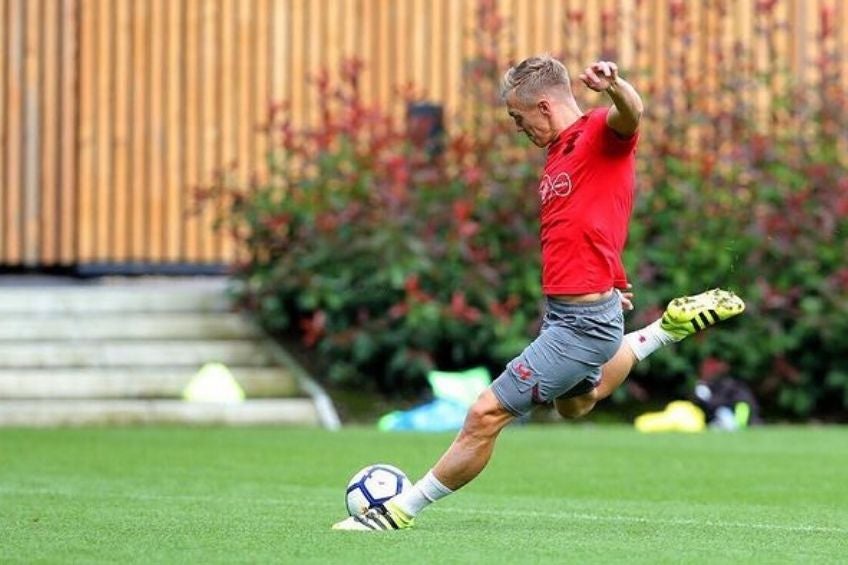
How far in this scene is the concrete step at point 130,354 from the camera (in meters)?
16.2

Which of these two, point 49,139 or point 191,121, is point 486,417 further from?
point 49,139

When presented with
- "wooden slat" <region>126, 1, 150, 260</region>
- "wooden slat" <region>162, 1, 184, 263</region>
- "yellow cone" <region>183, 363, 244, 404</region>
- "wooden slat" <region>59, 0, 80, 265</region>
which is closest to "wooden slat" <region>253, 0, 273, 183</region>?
"wooden slat" <region>162, 1, 184, 263</region>

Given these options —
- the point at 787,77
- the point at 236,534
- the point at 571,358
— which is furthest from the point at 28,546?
the point at 787,77

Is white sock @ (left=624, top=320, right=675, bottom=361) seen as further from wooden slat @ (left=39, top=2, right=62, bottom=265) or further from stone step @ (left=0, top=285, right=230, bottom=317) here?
wooden slat @ (left=39, top=2, right=62, bottom=265)

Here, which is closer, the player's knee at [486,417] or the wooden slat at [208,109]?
the player's knee at [486,417]

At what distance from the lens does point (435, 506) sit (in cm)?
964

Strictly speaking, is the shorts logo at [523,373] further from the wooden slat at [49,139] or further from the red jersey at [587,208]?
the wooden slat at [49,139]

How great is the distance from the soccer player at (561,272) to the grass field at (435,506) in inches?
11.6

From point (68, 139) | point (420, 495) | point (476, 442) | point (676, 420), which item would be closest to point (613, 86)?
point (476, 442)

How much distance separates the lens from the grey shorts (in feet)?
26.5

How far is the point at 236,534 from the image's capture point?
26.2 feet

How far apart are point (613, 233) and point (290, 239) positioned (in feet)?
30.3

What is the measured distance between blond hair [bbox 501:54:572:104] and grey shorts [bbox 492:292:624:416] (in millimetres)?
839

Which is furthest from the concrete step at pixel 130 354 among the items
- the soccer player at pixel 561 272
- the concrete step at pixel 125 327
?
the soccer player at pixel 561 272
